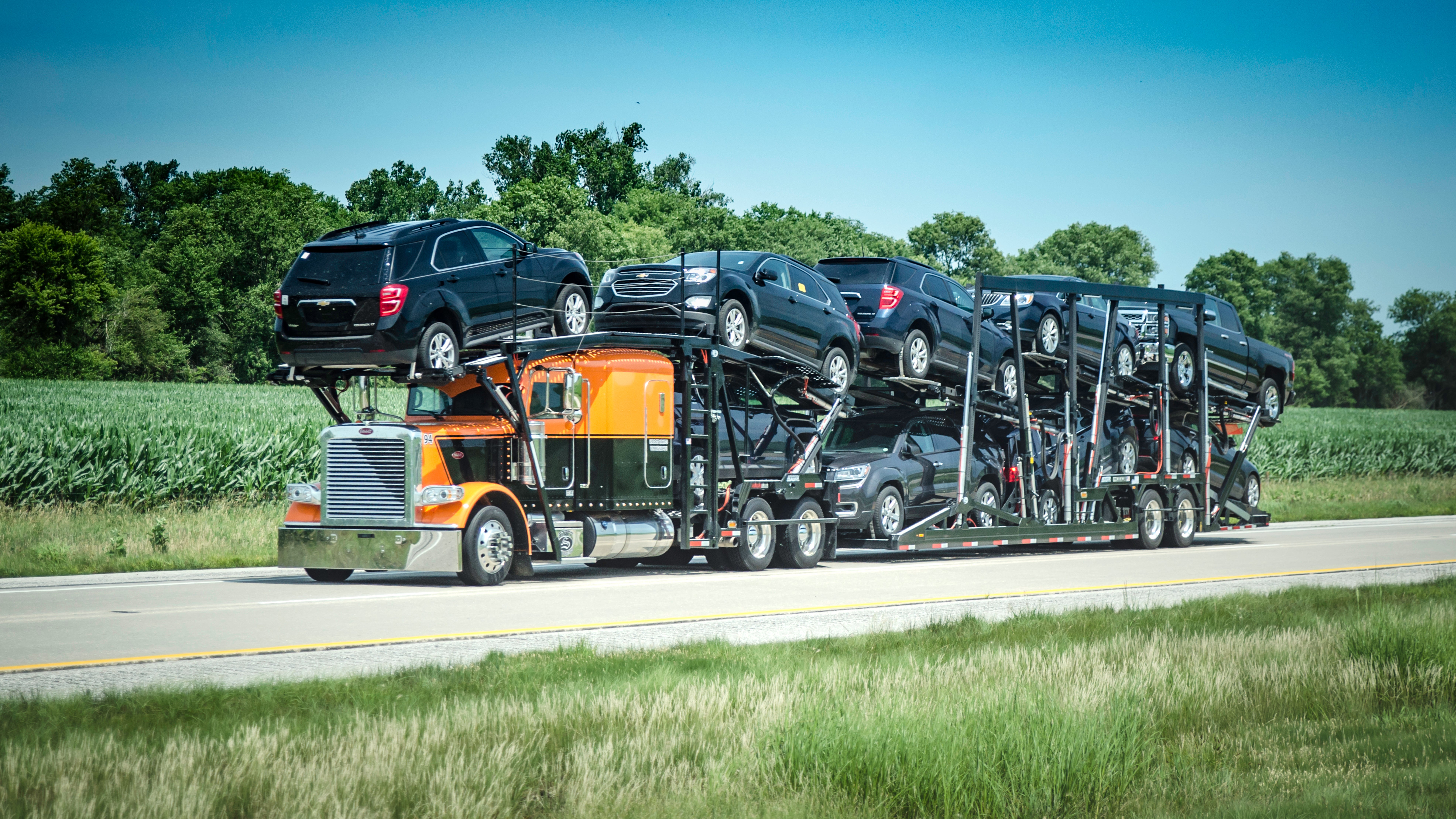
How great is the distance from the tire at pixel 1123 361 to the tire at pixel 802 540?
21.1ft

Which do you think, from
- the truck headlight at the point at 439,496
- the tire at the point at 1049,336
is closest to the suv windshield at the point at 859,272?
the tire at the point at 1049,336

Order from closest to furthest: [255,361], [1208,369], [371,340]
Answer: [371,340] → [1208,369] → [255,361]

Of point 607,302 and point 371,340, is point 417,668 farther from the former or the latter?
point 607,302

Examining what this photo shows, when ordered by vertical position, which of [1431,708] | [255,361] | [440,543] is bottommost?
[1431,708]

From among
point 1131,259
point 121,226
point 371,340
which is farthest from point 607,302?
point 1131,259

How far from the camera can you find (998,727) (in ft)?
21.9

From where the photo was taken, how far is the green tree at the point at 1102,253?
376 feet

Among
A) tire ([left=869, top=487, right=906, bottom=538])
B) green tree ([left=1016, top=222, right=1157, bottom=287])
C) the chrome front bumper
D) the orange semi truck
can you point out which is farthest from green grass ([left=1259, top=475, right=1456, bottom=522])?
green tree ([left=1016, top=222, right=1157, bottom=287])

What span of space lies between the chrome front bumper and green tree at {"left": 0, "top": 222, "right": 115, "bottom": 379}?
60.7m

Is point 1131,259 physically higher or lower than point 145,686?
higher

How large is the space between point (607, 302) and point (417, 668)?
31.1ft

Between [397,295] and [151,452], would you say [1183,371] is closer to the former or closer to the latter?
[397,295]

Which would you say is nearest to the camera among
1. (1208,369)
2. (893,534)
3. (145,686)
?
(145,686)

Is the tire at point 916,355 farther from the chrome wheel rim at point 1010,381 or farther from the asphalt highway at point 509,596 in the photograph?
the asphalt highway at point 509,596
